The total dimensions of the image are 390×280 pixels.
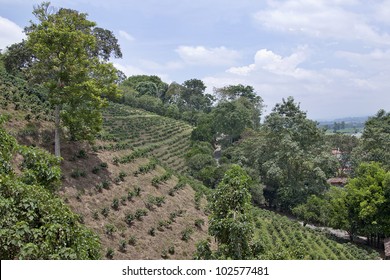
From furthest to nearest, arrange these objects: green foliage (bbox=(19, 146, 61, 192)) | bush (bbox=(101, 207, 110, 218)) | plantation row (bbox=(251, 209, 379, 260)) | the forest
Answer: plantation row (bbox=(251, 209, 379, 260)) → bush (bbox=(101, 207, 110, 218)) → green foliage (bbox=(19, 146, 61, 192)) → the forest

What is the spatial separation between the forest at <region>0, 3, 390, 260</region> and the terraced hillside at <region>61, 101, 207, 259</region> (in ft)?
0.23

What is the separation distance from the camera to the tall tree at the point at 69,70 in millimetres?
15820

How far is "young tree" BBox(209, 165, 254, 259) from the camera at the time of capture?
8.75m

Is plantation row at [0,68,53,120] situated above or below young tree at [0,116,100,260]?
above

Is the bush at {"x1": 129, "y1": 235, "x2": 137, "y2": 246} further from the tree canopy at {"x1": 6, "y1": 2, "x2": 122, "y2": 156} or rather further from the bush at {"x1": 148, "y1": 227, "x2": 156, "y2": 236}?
the tree canopy at {"x1": 6, "y1": 2, "x2": 122, "y2": 156}

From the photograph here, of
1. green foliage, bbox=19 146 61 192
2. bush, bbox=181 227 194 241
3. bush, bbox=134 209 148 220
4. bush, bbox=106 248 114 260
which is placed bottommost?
bush, bbox=181 227 194 241

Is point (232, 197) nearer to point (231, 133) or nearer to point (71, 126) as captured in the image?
point (71, 126)

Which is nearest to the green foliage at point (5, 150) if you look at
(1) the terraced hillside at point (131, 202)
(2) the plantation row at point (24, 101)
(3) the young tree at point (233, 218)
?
(3) the young tree at point (233, 218)

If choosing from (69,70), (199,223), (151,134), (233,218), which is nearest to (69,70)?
(69,70)

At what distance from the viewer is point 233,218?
8891 mm

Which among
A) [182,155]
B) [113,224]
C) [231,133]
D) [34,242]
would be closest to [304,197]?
[182,155]

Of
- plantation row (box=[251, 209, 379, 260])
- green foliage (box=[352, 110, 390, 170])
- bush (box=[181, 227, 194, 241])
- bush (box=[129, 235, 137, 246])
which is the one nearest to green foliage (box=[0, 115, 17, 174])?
bush (box=[129, 235, 137, 246])

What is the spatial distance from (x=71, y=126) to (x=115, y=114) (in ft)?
102

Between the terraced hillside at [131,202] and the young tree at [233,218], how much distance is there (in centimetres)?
556
